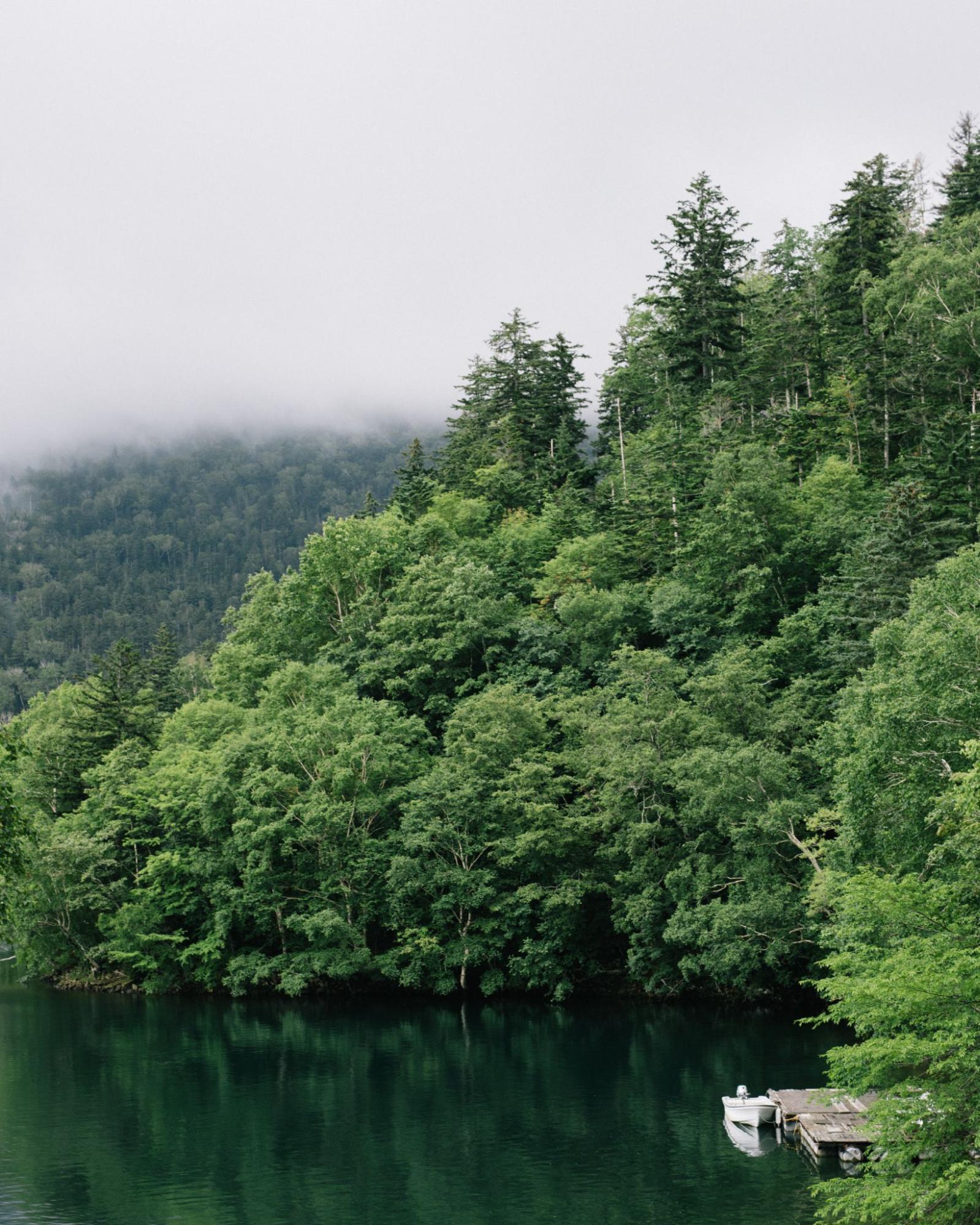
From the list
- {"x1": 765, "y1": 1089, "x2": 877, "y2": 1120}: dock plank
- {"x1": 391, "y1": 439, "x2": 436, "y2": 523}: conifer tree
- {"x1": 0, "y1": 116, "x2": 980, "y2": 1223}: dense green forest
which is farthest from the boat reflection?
{"x1": 391, "y1": 439, "x2": 436, "y2": 523}: conifer tree

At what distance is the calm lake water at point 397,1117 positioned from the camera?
29234mm

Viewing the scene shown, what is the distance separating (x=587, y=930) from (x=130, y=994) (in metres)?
26.0

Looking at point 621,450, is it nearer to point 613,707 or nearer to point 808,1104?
point 613,707

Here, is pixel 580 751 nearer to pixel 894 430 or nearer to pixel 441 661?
pixel 441 661

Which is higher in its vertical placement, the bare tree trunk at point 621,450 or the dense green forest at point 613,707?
the bare tree trunk at point 621,450

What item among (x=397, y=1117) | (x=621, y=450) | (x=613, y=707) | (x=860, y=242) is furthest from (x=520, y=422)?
(x=397, y=1117)

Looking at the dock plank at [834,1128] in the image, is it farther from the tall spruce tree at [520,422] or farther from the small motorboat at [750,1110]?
the tall spruce tree at [520,422]

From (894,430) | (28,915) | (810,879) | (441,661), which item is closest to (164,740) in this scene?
(28,915)

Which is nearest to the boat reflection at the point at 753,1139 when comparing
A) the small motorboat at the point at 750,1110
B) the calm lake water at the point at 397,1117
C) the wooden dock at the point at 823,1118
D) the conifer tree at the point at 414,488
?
the small motorboat at the point at 750,1110

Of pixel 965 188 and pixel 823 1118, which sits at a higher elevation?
pixel 965 188

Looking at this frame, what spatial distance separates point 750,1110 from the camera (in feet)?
111

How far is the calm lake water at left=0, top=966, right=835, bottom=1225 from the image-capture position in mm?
29234

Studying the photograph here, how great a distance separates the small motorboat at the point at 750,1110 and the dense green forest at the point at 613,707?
7631 millimetres

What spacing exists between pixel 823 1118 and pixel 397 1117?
13277mm
